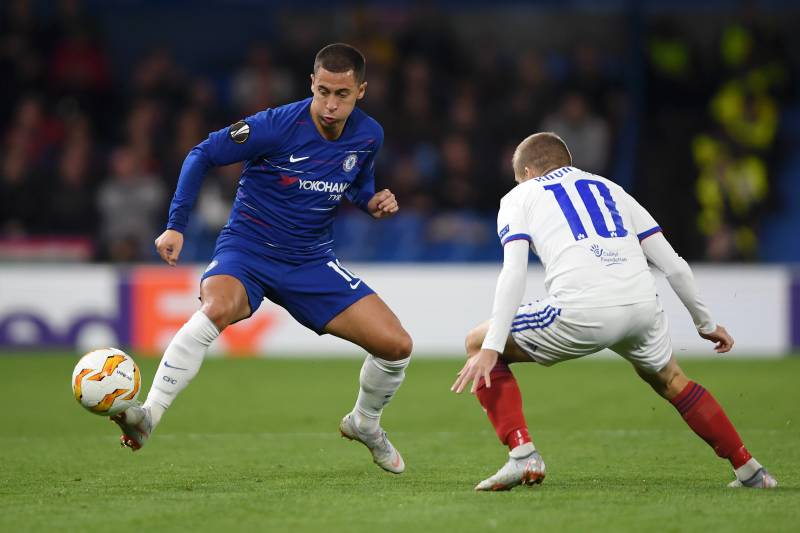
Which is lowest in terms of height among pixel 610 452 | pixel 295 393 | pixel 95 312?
pixel 95 312

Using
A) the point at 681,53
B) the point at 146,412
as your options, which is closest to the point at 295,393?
the point at 146,412

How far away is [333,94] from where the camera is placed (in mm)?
5996

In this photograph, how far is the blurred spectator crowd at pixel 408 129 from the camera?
45.4ft

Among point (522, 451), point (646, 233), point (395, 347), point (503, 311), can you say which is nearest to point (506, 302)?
point (503, 311)

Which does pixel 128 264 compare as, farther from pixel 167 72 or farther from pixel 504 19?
pixel 504 19

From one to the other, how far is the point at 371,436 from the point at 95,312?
726 cm

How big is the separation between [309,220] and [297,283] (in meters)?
0.33

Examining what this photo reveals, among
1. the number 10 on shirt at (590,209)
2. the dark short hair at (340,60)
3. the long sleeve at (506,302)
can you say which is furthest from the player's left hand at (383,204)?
the long sleeve at (506,302)

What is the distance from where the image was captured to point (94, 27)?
15.5 m

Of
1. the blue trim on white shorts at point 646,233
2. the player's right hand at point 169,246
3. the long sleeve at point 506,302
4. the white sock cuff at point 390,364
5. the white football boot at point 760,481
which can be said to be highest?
the blue trim on white shorts at point 646,233

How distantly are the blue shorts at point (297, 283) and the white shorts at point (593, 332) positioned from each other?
3.50ft

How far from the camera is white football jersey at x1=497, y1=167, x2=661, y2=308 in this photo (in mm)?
5285

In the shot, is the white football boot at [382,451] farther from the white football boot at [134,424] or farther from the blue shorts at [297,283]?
the white football boot at [134,424]

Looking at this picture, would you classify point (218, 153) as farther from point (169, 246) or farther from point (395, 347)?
point (395, 347)
